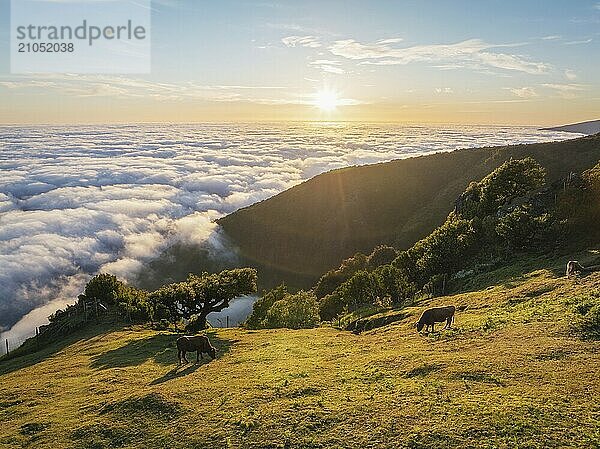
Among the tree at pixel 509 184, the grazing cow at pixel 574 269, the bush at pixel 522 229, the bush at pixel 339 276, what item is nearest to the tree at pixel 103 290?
the bush at pixel 339 276

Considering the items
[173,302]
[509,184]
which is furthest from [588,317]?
[509,184]

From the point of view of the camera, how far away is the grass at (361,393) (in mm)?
15953

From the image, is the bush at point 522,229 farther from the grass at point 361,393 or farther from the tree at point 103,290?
the tree at point 103,290

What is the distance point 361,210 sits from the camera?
174 meters

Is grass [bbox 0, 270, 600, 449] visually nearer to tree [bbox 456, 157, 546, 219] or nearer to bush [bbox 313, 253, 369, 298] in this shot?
tree [bbox 456, 157, 546, 219]

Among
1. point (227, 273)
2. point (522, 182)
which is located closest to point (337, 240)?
point (522, 182)

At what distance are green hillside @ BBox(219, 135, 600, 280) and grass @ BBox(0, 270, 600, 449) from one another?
10475 cm

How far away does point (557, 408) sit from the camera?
15859 millimetres

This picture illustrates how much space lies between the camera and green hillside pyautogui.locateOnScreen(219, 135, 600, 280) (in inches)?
5896

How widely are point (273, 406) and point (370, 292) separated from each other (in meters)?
48.1

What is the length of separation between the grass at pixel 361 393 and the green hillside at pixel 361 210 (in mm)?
Result: 104747

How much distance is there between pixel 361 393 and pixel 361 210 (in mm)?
156442

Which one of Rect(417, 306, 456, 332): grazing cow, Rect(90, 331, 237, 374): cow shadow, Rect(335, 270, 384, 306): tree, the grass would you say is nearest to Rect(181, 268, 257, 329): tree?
Rect(90, 331, 237, 374): cow shadow

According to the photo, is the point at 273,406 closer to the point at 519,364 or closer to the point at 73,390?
the point at 519,364
